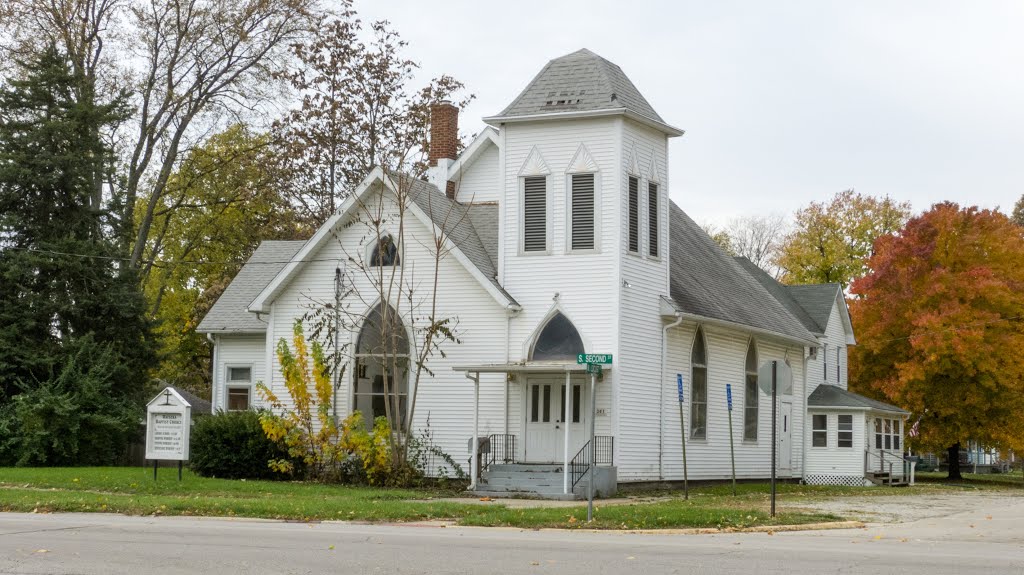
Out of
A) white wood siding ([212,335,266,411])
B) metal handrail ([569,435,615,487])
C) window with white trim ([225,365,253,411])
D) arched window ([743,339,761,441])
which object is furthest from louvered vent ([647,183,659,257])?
window with white trim ([225,365,253,411])

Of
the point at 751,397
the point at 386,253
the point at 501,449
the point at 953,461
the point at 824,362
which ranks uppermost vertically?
the point at 386,253

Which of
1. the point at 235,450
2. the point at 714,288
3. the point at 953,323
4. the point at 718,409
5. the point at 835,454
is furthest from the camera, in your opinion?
the point at 953,323

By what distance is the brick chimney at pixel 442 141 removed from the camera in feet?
113

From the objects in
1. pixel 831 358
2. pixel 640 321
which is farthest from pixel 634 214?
pixel 831 358

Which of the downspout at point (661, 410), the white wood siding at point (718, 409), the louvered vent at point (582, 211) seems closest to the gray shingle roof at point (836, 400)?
the white wood siding at point (718, 409)

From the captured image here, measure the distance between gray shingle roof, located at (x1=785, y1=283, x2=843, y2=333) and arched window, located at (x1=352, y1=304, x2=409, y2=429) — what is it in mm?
18478

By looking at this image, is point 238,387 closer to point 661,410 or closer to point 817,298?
point 661,410

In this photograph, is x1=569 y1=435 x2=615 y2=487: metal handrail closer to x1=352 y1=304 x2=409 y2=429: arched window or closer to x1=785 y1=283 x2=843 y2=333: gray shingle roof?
→ x1=352 y1=304 x2=409 y2=429: arched window

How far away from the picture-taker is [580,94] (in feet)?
→ 93.6

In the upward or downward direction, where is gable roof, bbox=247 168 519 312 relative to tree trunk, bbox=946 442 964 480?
upward

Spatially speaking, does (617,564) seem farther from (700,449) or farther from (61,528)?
(700,449)

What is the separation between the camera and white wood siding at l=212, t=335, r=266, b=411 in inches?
1356

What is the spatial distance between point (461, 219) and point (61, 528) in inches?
575

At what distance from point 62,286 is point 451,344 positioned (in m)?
12.6
